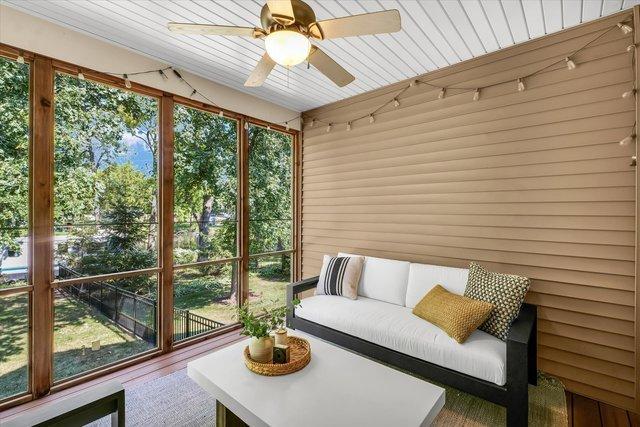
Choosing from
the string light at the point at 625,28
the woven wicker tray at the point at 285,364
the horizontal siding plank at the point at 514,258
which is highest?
the string light at the point at 625,28

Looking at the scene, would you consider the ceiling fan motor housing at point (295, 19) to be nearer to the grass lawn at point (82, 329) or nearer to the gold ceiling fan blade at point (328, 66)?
the gold ceiling fan blade at point (328, 66)

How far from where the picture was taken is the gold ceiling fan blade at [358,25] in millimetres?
1498

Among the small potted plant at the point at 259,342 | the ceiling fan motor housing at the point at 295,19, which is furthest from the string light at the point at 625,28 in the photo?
the small potted plant at the point at 259,342

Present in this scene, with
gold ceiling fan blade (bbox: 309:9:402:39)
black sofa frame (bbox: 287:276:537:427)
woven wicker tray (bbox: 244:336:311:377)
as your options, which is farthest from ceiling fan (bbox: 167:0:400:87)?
black sofa frame (bbox: 287:276:537:427)

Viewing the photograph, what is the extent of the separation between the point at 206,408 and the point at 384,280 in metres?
1.94

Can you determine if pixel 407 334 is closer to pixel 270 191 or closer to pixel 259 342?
pixel 259 342

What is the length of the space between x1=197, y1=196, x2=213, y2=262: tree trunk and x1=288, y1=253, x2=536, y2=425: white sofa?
113 cm

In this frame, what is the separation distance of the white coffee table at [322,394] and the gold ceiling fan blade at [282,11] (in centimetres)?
197

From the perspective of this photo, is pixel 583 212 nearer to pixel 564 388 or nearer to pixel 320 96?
pixel 564 388

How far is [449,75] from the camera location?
10.1 feet

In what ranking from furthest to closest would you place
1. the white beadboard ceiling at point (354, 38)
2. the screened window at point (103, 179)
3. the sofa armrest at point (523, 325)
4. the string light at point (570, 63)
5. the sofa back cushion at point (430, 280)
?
the sofa back cushion at point (430, 280) → the screened window at point (103, 179) → the string light at point (570, 63) → the white beadboard ceiling at point (354, 38) → the sofa armrest at point (523, 325)

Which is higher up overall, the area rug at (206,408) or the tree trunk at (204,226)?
the tree trunk at (204,226)

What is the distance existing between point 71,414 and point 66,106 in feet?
7.73

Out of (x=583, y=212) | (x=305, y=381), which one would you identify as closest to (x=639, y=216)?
(x=583, y=212)
